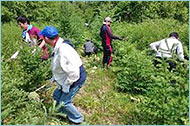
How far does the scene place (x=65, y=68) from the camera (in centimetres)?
421

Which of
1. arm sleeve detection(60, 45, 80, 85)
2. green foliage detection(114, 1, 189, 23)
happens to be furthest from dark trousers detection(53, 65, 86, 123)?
green foliage detection(114, 1, 189, 23)

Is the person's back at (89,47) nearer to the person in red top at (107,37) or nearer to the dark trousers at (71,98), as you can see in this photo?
the person in red top at (107,37)

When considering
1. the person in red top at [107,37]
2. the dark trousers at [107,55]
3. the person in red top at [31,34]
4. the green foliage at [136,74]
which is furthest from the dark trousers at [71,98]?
the dark trousers at [107,55]

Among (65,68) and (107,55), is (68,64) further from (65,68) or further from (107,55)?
(107,55)

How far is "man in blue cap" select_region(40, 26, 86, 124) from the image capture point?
4.23 meters

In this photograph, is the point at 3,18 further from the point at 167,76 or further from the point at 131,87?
the point at 167,76

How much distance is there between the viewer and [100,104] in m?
5.82

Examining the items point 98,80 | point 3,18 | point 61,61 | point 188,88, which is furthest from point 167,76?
point 3,18

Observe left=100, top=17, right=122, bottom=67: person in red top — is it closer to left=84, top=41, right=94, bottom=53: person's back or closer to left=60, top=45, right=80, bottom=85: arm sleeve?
left=84, top=41, right=94, bottom=53: person's back

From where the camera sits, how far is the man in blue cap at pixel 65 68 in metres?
4.23

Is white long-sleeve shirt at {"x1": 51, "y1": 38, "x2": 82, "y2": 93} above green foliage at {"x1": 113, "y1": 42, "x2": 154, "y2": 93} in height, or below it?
above

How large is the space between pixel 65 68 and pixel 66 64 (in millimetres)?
61

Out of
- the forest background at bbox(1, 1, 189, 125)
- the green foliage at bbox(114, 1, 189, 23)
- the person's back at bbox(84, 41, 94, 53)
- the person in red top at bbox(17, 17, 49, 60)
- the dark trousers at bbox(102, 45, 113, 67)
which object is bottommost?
the forest background at bbox(1, 1, 189, 125)

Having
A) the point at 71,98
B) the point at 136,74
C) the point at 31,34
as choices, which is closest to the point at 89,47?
the point at 136,74
